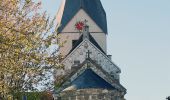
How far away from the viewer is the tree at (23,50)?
23297 millimetres

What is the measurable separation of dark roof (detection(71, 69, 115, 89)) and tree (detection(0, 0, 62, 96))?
30.1 ft

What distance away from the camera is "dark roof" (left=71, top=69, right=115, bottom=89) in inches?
1409

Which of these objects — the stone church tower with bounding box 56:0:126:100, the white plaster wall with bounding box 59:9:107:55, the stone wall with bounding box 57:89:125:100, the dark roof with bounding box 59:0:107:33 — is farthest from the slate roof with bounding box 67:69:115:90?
the dark roof with bounding box 59:0:107:33

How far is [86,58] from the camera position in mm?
39625

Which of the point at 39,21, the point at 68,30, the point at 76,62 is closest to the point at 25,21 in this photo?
the point at 39,21

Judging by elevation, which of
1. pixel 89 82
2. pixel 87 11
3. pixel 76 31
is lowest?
pixel 89 82

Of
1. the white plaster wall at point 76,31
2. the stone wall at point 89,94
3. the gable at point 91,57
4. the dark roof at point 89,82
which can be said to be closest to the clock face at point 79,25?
the white plaster wall at point 76,31

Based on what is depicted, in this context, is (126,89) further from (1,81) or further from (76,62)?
(1,81)

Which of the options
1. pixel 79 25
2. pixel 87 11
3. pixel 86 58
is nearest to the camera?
pixel 86 58

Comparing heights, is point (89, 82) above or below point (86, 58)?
below

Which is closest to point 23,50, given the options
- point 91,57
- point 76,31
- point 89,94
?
point 89,94

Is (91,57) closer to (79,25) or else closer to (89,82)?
(79,25)

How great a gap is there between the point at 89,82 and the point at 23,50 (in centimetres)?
1230

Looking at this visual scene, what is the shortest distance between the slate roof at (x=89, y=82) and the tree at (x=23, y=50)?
9189 millimetres
